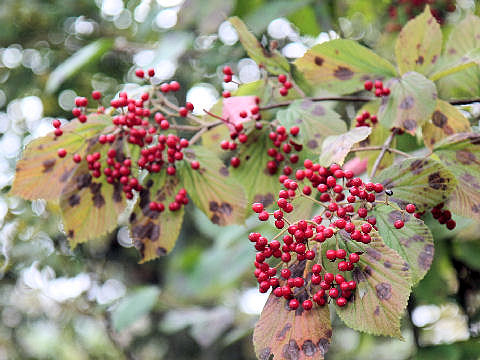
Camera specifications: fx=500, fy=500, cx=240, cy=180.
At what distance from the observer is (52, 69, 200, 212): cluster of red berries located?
1364 millimetres

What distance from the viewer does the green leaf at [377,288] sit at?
0.89 metres

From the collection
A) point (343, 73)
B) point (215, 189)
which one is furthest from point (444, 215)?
point (215, 189)

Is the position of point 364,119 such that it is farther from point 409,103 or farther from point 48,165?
point 48,165

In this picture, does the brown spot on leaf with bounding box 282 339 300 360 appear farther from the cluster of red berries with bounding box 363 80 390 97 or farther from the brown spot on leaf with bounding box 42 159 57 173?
the brown spot on leaf with bounding box 42 159 57 173

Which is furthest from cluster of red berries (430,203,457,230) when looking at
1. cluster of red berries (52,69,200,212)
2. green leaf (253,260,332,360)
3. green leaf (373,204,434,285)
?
cluster of red berries (52,69,200,212)

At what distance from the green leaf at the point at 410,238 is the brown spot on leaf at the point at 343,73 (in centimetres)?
51

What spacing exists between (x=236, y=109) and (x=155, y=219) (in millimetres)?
388

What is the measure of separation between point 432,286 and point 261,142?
108cm

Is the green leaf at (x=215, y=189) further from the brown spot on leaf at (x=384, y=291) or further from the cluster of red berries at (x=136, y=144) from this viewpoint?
the brown spot on leaf at (x=384, y=291)

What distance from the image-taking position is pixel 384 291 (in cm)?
91

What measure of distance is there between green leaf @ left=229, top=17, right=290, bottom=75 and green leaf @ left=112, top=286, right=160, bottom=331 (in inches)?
66.8

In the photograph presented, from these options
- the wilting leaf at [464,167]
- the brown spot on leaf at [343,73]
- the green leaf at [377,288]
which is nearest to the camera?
the green leaf at [377,288]

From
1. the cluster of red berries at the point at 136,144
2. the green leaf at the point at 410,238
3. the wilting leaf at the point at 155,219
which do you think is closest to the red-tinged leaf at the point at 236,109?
the cluster of red berries at the point at 136,144

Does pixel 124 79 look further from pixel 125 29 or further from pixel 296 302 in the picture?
pixel 296 302
